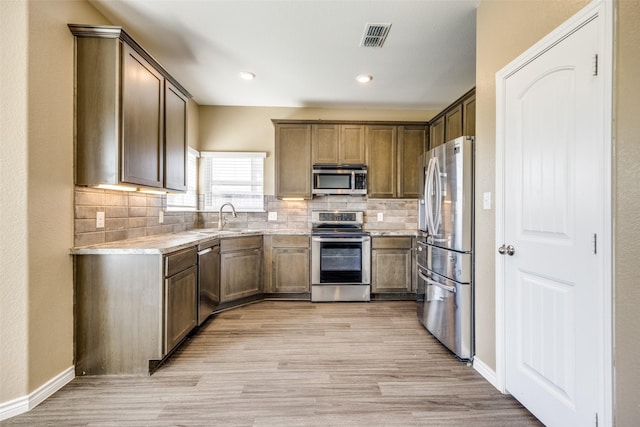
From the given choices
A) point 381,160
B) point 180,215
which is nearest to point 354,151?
point 381,160

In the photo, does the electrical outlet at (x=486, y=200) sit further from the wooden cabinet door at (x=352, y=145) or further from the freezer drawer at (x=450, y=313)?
the wooden cabinet door at (x=352, y=145)

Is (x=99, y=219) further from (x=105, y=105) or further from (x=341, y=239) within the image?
(x=341, y=239)

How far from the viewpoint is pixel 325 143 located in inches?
159

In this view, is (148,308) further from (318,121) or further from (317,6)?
(318,121)

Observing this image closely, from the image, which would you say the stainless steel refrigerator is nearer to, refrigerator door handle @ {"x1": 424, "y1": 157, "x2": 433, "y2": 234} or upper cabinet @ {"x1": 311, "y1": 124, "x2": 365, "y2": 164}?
refrigerator door handle @ {"x1": 424, "y1": 157, "x2": 433, "y2": 234}

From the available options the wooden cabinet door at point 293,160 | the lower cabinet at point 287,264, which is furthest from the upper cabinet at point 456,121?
the lower cabinet at point 287,264

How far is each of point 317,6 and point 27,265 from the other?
8.19 ft

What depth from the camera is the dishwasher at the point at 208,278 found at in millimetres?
2791

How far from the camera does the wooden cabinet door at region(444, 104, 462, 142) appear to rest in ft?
9.89

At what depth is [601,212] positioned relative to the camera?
127 centimetres

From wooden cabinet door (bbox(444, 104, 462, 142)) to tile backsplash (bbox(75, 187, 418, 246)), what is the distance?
132 centimetres

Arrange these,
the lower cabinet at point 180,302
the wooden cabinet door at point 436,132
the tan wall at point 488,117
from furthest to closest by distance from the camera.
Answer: the wooden cabinet door at point 436,132, the lower cabinet at point 180,302, the tan wall at point 488,117

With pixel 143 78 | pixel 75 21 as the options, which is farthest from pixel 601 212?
pixel 75 21

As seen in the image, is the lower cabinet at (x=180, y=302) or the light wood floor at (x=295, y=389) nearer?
the light wood floor at (x=295, y=389)
